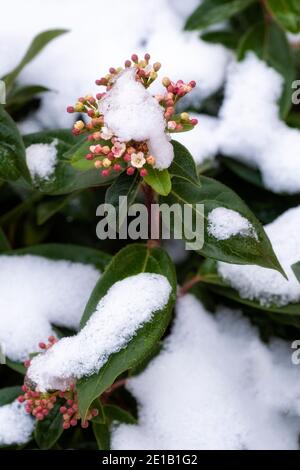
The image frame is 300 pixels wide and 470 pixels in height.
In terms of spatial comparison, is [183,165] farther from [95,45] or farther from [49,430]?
[95,45]

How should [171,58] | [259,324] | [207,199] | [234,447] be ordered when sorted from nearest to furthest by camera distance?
[207,199]
[234,447]
[259,324]
[171,58]

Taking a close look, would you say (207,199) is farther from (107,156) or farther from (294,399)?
(294,399)

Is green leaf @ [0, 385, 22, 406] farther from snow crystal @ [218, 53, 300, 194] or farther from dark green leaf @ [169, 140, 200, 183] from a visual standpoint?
snow crystal @ [218, 53, 300, 194]

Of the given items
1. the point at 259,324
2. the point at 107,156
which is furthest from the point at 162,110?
the point at 259,324

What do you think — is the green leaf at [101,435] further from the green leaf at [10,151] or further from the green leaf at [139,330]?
the green leaf at [10,151]

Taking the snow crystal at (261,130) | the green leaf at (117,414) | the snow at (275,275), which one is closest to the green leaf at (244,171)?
the snow crystal at (261,130)

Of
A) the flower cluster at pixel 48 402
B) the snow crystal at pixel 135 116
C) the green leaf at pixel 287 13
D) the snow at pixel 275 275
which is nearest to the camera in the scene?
the snow crystal at pixel 135 116
